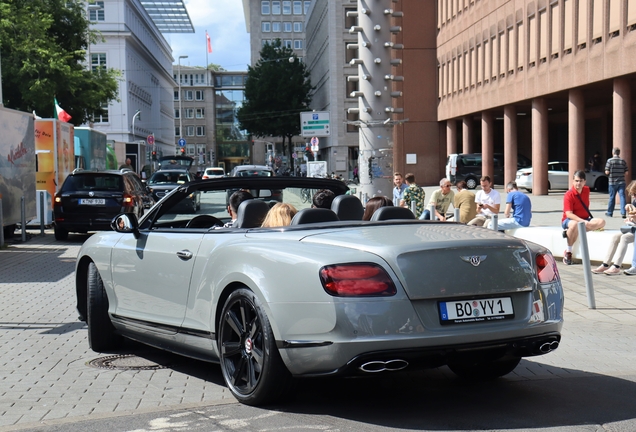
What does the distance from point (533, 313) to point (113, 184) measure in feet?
55.4

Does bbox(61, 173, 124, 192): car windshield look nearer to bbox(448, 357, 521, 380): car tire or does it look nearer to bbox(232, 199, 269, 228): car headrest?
bbox(232, 199, 269, 228): car headrest

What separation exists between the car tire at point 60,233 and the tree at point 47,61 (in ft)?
73.7

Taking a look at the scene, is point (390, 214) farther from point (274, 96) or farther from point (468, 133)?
point (274, 96)

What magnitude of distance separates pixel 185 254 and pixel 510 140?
3811 centimetres

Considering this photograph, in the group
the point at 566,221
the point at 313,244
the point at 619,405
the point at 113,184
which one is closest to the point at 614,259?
the point at 566,221

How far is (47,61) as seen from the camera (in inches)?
1686

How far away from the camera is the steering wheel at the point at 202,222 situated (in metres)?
7.29

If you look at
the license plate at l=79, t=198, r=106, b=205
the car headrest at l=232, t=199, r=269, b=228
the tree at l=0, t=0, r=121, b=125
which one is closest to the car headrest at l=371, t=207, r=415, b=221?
the car headrest at l=232, t=199, r=269, b=228

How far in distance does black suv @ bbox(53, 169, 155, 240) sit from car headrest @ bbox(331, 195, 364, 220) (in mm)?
14112

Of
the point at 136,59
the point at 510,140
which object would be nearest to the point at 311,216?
the point at 510,140

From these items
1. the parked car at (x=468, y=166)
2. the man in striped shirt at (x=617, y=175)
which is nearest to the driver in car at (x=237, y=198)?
the man in striped shirt at (x=617, y=175)

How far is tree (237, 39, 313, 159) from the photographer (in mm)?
95812

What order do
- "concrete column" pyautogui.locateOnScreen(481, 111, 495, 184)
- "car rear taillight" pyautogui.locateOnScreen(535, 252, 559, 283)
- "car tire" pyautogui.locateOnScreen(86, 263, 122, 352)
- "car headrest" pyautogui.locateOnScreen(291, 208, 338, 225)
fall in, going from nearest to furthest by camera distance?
"car rear taillight" pyautogui.locateOnScreen(535, 252, 559, 283) < "car headrest" pyautogui.locateOnScreen(291, 208, 338, 225) < "car tire" pyautogui.locateOnScreen(86, 263, 122, 352) < "concrete column" pyautogui.locateOnScreen(481, 111, 495, 184)

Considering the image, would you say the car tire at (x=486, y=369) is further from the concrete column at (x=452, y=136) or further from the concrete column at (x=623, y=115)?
the concrete column at (x=452, y=136)
